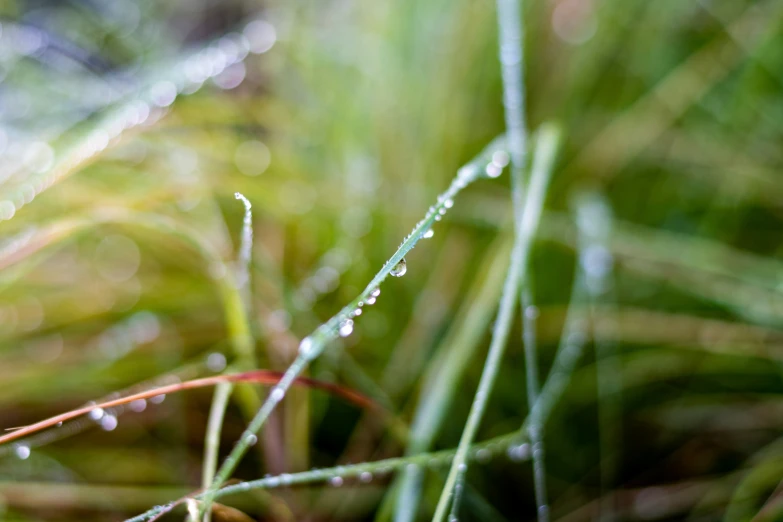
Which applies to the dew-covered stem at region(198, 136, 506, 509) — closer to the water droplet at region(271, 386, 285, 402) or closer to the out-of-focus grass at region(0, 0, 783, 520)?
the water droplet at region(271, 386, 285, 402)

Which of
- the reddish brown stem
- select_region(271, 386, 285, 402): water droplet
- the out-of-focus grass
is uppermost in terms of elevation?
the out-of-focus grass

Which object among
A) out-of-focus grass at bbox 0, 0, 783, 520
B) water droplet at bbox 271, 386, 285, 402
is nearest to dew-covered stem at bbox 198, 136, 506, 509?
water droplet at bbox 271, 386, 285, 402

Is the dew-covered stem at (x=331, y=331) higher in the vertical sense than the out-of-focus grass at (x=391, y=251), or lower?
lower

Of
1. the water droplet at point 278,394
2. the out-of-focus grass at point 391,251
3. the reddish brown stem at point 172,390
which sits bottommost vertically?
the water droplet at point 278,394

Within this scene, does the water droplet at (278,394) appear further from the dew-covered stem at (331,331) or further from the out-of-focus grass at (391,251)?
the out-of-focus grass at (391,251)

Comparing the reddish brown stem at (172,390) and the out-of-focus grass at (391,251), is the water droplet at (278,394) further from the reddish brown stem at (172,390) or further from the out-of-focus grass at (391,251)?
the out-of-focus grass at (391,251)

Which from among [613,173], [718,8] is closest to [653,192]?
[613,173]

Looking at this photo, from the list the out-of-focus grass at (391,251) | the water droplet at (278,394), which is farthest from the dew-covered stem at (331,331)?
the out-of-focus grass at (391,251)

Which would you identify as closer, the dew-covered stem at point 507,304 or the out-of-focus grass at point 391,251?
the dew-covered stem at point 507,304
